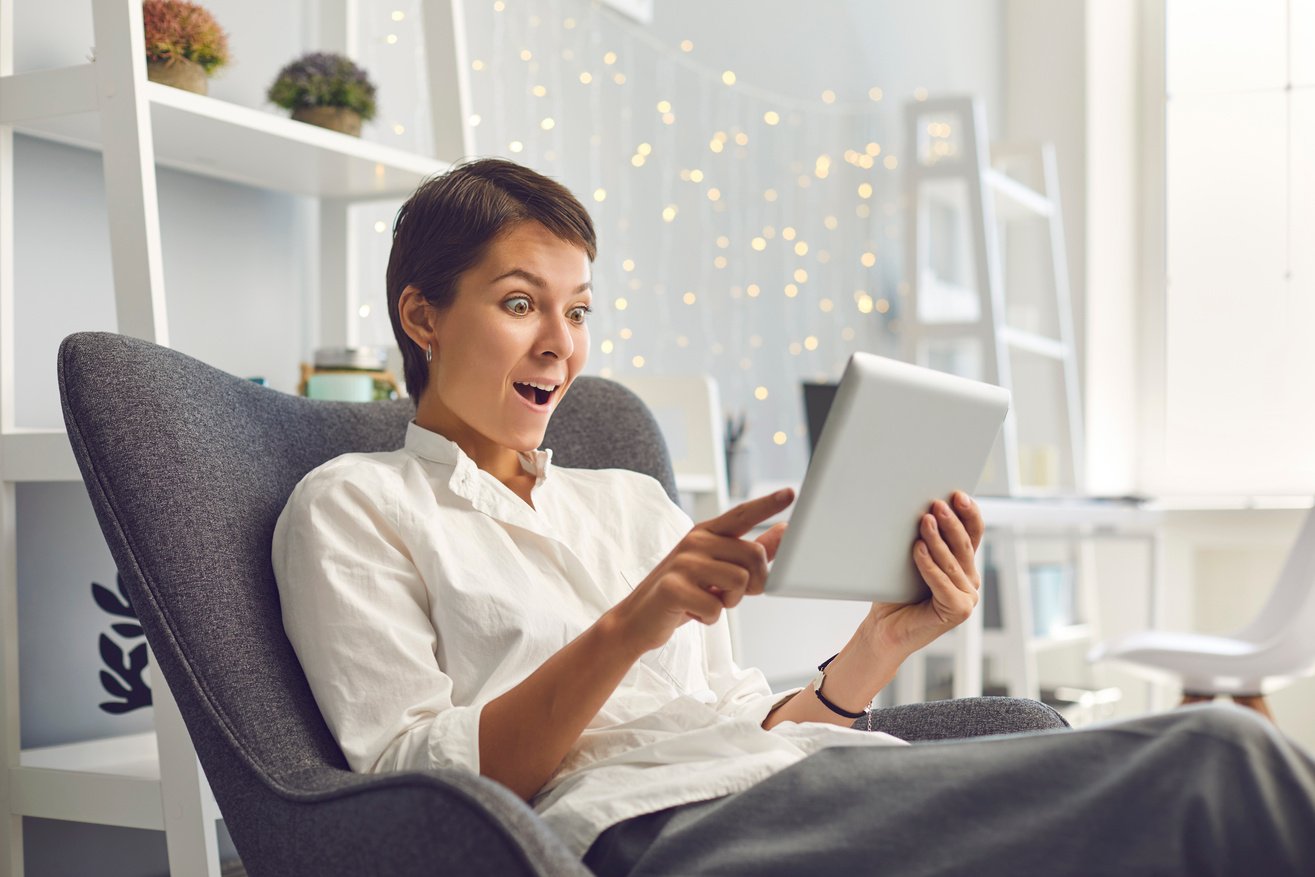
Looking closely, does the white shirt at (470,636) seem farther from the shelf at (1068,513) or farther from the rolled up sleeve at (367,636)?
the shelf at (1068,513)

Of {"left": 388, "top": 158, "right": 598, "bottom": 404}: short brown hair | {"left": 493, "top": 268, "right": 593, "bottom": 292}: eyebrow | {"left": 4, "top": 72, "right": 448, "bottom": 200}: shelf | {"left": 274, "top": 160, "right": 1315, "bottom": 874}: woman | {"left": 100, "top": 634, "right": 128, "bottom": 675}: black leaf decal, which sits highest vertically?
{"left": 4, "top": 72, "right": 448, "bottom": 200}: shelf

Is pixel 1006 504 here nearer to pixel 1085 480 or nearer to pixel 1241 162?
pixel 1085 480

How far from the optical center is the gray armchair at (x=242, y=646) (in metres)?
0.81

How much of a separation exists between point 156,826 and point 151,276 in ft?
→ 2.03

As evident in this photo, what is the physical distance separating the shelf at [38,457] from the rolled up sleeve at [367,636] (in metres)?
0.52

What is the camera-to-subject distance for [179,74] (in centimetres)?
156

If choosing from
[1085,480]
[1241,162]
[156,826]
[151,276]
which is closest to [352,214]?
[151,276]

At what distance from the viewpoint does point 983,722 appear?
3.81 ft

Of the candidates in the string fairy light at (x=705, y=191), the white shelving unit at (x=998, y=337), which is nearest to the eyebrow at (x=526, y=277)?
the string fairy light at (x=705, y=191)

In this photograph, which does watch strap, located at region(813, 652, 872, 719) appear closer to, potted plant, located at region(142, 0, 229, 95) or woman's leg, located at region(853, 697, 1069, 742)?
woman's leg, located at region(853, 697, 1069, 742)

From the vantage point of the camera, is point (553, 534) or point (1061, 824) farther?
point (553, 534)

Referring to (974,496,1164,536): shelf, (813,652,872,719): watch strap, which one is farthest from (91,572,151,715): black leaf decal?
(974,496,1164,536): shelf

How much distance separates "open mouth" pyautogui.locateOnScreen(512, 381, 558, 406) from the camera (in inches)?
47.2

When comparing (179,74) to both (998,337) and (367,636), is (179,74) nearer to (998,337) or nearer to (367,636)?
(367,636)
